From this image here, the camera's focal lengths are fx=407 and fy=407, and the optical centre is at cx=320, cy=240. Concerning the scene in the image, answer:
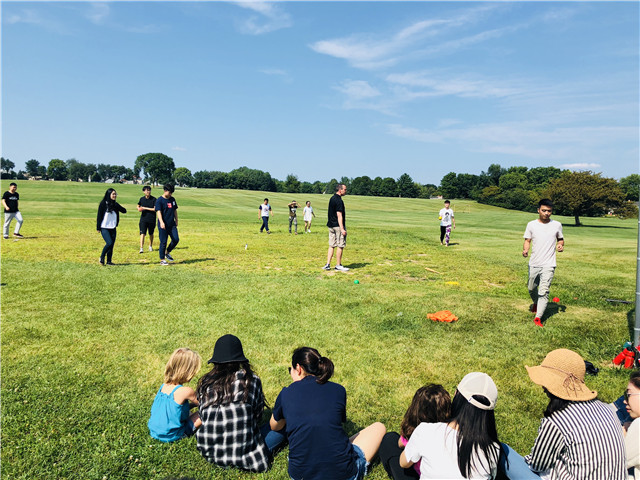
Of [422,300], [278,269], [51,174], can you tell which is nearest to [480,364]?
[422,300]

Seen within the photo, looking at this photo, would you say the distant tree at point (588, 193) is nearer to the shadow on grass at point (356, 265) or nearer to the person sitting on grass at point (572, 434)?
the shadow on grass at point (356, 265)

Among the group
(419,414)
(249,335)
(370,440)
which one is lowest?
(249,335)

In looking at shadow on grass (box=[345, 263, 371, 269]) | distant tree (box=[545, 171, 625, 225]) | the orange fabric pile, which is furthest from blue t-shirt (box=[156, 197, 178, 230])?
→ distant tree (box=[545, 171, 625, 225])

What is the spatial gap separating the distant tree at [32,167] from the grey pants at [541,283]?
192 m

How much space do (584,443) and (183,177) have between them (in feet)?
584

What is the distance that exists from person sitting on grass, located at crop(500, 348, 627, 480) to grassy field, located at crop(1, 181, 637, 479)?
1.06 m

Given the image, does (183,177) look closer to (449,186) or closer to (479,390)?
(449,186)

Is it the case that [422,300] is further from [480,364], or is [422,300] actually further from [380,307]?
[480,364]

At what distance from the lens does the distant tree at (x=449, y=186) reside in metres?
121

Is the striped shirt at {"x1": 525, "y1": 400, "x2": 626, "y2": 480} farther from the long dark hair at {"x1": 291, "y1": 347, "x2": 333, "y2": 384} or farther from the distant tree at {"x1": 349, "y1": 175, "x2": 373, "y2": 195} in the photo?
the distant tree at {"x1": 349, "y1": 175, "x2": 373, "y2": 195}

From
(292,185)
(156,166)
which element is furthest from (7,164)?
(292,185)

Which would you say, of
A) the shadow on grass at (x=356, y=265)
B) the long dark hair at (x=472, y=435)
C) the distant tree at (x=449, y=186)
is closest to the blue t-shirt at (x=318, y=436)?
the long dark hair at (x=472, y=435)

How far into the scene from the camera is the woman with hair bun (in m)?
3.31

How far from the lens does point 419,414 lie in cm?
340
